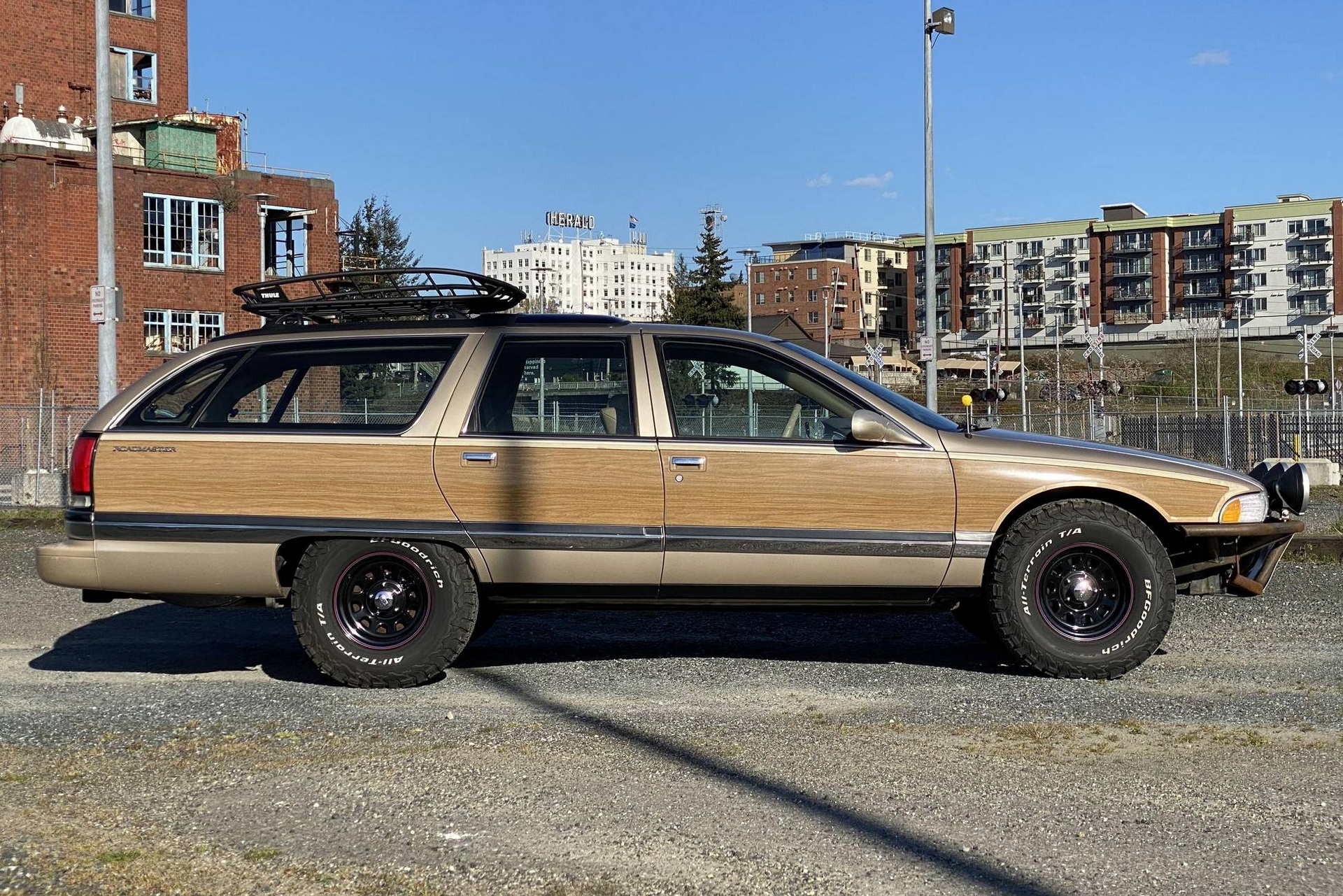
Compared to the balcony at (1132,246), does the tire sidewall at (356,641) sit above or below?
below

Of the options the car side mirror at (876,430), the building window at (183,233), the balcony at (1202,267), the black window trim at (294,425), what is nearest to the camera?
the car side mirror at (876,430)

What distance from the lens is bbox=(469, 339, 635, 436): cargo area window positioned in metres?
6.90

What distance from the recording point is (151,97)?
43.7 m

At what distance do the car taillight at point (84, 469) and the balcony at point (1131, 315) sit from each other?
130714 millimetres

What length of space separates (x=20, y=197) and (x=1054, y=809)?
37.7 metres

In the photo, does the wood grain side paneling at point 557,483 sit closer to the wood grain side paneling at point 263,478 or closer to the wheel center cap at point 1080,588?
the wood grain side paneling at point 263,478

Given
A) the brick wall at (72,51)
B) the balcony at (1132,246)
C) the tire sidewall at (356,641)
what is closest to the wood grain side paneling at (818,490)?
the tire sidewall at (356,641)

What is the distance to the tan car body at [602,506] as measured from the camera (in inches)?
265

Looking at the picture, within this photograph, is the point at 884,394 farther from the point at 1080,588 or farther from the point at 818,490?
the point at 1080,588

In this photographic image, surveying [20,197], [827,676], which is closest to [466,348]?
[827,676]

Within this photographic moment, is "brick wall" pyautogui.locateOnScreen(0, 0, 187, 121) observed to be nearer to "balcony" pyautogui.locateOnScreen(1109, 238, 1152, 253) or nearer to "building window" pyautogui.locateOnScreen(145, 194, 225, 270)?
"building window" pyautogui.locateOnScreen(145, 194, 225, 270)

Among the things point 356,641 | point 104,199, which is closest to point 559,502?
point 356,641

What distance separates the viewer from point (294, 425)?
6.93m

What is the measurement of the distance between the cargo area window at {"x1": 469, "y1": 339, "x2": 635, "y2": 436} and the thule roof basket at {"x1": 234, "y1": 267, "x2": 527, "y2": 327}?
13.6 inches
